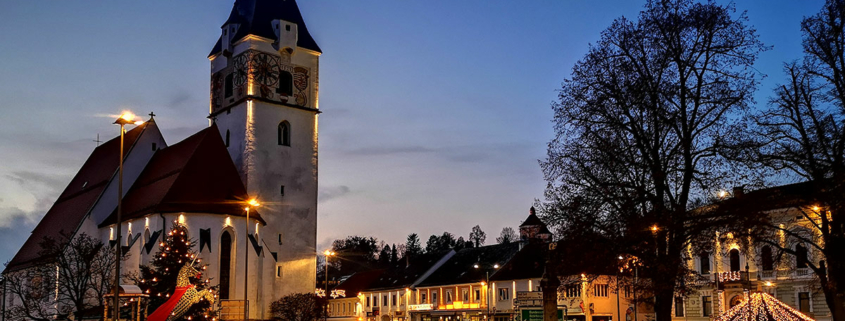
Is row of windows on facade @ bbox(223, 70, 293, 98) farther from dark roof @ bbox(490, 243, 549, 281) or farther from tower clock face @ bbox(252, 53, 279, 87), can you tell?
dark roof @ bbox(490, 243, 549, 281)

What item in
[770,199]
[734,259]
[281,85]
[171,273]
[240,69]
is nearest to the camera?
[770,199]

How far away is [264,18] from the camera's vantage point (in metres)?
57.8

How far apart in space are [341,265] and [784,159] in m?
117

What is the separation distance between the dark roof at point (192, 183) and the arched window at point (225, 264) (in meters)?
1.74

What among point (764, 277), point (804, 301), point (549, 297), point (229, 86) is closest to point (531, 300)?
point (549, 297)

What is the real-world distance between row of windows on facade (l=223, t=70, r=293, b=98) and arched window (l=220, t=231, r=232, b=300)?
1206cm

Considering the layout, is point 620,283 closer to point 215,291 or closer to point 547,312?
point 547,312

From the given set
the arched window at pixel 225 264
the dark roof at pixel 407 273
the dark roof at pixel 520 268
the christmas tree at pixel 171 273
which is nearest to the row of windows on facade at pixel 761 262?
→ the dark roof at pixel 520 268

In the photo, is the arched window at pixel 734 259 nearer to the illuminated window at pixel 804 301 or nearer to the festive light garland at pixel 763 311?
the illuminated window at pixel 804 301

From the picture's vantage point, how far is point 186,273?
78.5 feet

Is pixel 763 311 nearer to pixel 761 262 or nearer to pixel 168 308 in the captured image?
pixel 168 308

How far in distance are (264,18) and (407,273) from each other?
2994 cm

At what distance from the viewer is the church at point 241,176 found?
1914 inches

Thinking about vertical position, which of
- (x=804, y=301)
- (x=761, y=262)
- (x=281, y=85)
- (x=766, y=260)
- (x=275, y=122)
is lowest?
(x=804, y=301)
